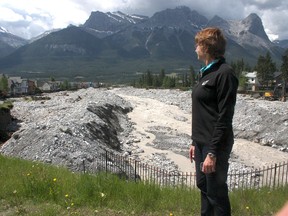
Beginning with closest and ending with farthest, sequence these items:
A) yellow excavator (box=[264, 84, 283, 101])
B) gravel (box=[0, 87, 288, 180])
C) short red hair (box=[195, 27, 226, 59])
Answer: short red hair (box=[195, 27, 226, 59]) → gravel (box=[0, 87, 288, 180]) → yellow excavator (box=[264, 84, 283, 101])

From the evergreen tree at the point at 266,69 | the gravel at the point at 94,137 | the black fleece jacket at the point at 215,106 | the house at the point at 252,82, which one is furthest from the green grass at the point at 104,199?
the house at the point at 252,82

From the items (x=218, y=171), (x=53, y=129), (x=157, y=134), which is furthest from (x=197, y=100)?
(x=157, y=134)

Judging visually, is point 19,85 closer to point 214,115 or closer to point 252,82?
point 252,82

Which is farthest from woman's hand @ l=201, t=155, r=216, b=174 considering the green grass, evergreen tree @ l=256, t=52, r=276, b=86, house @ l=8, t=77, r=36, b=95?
house @ l=8, t=77, r=36, b=95

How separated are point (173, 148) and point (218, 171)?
86.7ft

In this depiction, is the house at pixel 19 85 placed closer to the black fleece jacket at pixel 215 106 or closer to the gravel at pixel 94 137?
the gravel at pixel 94 137

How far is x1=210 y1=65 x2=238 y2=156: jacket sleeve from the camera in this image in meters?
4.51

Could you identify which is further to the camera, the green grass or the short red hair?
the green grass

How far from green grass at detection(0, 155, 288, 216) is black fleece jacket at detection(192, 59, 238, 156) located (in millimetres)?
1965

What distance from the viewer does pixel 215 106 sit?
4711mm

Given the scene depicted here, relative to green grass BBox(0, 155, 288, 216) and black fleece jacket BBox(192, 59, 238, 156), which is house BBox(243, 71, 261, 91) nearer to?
green grass BBox(0, 155, 288, 216)

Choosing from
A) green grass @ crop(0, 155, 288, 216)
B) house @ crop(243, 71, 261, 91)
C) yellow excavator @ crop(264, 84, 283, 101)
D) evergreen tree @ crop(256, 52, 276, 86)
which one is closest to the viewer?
green grass @ crop(0, 155, 288, 216)

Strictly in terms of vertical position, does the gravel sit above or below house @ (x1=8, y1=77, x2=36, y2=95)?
above

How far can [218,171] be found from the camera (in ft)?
15.4
